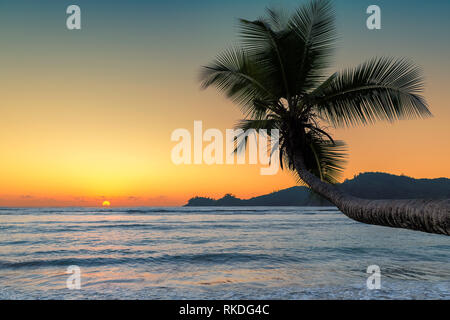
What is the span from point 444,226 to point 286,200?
154670 mm

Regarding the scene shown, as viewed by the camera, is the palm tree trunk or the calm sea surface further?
the calm sea surface

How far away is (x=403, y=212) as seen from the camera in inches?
102

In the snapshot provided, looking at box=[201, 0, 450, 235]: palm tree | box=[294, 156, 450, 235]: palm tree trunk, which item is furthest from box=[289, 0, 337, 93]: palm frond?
box=[294, 156, 450, 235]: palm tree trunk

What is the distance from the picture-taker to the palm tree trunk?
2162 mm

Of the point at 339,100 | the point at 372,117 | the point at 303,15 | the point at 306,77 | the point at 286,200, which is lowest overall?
the point at 286,200

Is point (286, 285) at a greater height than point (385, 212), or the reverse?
point (385, 212)

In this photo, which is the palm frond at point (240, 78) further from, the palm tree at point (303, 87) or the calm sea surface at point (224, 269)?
the calm sea surface at point (224, 269)

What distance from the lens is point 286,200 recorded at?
153375 millimetres

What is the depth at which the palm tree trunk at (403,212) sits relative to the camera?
2.16 meters

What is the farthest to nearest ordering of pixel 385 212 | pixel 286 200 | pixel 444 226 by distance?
→ pixel 286 200
pixel 385 212
pixel 444 226

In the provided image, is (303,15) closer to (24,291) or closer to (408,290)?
(408,290)

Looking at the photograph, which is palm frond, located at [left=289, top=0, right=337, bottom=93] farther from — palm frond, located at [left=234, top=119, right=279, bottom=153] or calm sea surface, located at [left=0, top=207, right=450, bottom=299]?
calm sea surface, located at [left=0, top=207, right=450, bottom=299]
